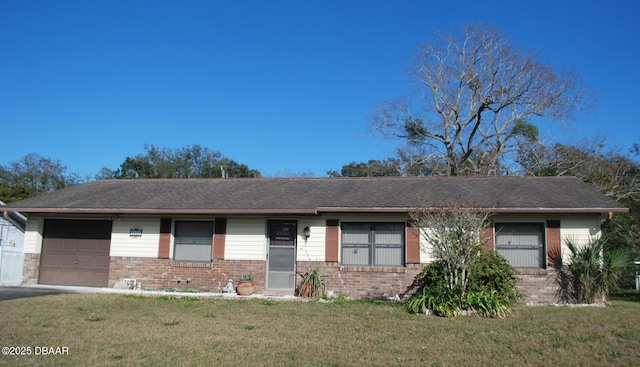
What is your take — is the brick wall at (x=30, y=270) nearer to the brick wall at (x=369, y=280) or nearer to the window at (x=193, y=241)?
the window at (x=193, y=241)

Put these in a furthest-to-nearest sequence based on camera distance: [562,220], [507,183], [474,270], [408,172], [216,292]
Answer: [408,172] < [507,183] < [216,292] < [562,220] < [474,270]

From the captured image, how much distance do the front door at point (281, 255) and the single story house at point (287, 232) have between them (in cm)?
3

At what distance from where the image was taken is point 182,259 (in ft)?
49.8

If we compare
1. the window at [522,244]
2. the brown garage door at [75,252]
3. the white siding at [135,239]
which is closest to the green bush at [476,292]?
the window at [522,244]

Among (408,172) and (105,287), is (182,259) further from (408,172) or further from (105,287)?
(408,172)

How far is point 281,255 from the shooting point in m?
14.8

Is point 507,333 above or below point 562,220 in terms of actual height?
below

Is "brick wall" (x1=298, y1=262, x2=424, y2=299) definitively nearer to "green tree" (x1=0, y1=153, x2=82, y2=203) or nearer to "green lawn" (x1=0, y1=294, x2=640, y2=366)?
"green lawn" (x1=0, y1=294, x2=640, y2=366)

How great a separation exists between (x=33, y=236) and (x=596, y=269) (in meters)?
16.5

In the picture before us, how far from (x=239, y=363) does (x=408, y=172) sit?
25.7 meters

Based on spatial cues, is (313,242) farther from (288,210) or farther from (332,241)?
(288,210)

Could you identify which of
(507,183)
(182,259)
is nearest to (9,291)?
(182,259)

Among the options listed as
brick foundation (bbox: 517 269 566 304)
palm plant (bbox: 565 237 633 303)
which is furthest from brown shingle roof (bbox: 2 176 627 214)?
brick foundation (bbox: 517 269 566 304)

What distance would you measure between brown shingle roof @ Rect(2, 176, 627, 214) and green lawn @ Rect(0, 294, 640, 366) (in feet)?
10.3
